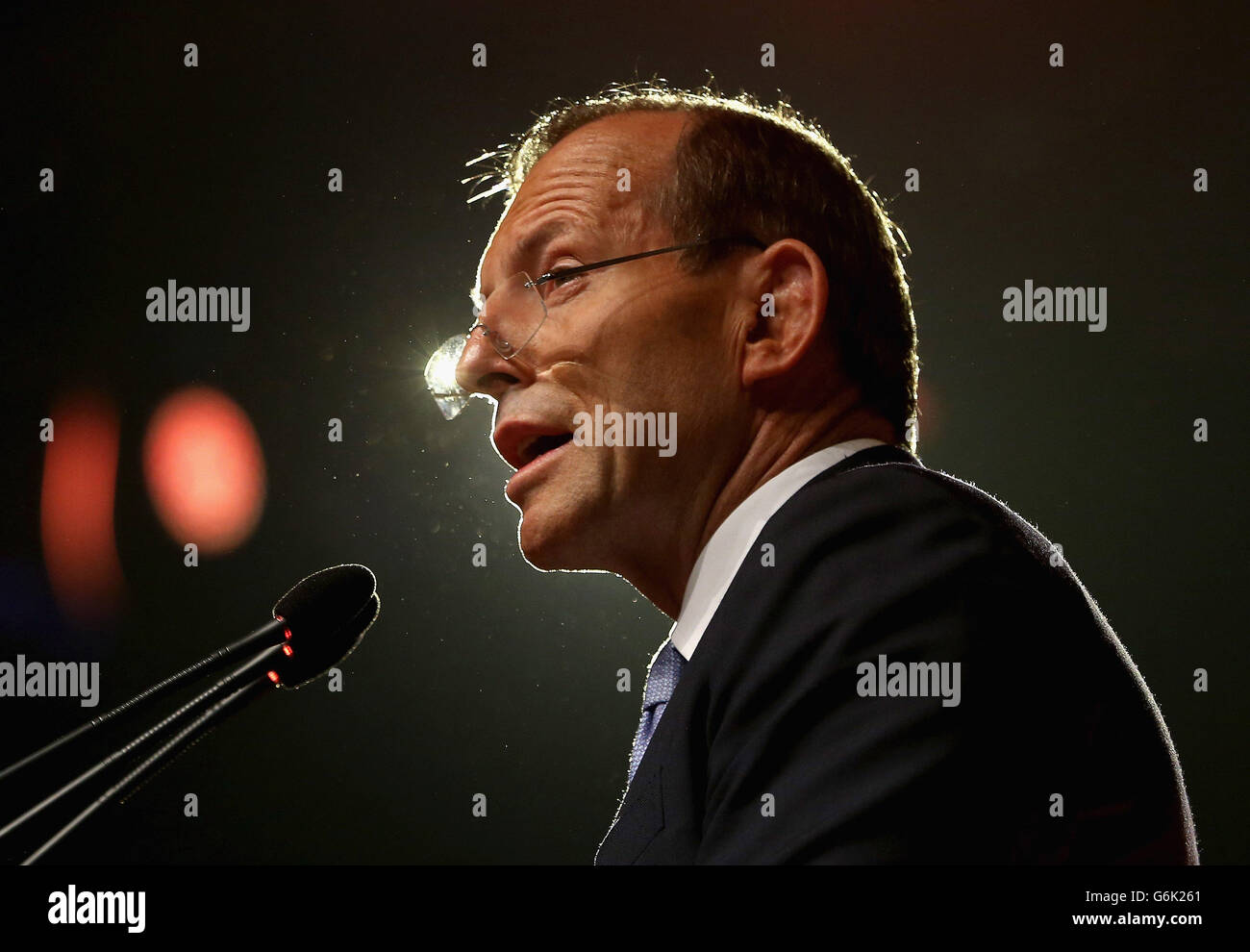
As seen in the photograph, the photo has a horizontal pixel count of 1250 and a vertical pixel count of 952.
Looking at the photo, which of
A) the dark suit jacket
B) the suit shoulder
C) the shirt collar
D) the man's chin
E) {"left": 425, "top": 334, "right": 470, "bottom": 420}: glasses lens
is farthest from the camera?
{"left": 425, "top": 334, "right": 470, "bottom": 420}: glasses lens

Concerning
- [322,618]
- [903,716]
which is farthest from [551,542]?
[903,716]

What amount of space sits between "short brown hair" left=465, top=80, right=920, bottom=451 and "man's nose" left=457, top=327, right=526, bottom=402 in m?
0.26

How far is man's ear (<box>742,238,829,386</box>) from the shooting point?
1.27 m

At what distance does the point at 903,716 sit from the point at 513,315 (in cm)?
79

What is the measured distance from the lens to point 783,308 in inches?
51.3

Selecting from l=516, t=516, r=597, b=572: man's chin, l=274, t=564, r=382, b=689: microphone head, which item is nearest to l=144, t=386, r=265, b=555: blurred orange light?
l=516, t=516, r=597, b=572: man's chin

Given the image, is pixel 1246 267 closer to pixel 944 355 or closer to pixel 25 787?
pixel 944 355

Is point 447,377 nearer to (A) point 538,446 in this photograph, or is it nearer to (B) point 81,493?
(A) point 538,446

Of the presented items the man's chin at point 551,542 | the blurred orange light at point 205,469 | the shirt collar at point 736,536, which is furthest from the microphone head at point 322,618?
the blurred orange light at point 205,469

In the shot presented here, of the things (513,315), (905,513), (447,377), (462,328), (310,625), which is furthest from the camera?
(462,328)

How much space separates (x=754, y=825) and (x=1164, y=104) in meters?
1.83

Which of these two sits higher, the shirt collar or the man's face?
the man's face

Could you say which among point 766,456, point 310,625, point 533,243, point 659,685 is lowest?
point 659,685

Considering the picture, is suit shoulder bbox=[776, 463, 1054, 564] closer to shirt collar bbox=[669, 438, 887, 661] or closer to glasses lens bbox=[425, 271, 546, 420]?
shirt collar bbox=[669, 438, 887, 661]
